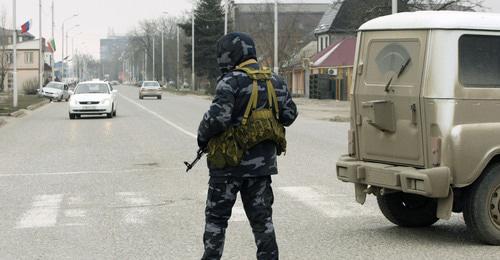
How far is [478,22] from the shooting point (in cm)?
754

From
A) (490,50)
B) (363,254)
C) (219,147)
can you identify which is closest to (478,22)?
(490,50)

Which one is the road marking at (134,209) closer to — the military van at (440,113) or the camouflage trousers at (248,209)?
the military van at (440,113)

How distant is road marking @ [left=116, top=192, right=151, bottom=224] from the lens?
9.12 metres

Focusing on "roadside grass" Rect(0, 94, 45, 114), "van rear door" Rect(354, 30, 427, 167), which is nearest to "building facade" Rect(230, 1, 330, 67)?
"roadside grass" Rect(0, 94, 45, 114)

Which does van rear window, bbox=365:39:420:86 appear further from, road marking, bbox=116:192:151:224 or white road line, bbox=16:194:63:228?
white road line, bbox=16:194:63:228

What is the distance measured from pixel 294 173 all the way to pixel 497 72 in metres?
6.10

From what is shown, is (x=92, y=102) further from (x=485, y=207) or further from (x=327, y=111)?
(x=485, y=207)

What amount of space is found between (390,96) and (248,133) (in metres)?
2.51

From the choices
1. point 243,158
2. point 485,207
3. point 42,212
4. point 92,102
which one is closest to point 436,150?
point 485,207

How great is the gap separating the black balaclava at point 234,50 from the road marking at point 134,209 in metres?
3.59

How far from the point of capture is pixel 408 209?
845 centimetres

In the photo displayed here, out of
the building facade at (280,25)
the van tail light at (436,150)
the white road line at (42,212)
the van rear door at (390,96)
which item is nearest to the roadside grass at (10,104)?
the building facade at (280,25)

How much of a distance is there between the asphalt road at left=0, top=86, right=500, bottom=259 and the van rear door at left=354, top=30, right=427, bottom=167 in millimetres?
826

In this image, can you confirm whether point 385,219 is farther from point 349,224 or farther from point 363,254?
point 363,254
